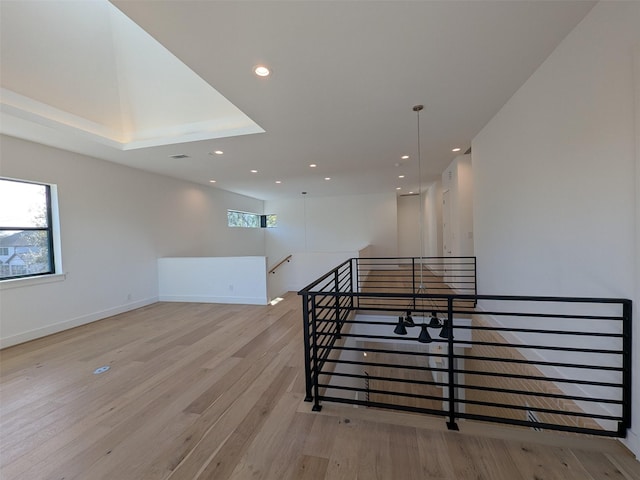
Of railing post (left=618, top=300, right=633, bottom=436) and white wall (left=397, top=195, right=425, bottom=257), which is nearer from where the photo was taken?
railing post (left=618, top=300, right=633, bottom=436)

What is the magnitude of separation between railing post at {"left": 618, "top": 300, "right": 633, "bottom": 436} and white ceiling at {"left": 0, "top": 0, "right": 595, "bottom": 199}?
1.99 metres

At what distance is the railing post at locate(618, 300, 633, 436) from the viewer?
1.55 meters

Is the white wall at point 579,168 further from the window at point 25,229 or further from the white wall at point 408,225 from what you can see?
the white wall at point 408,225

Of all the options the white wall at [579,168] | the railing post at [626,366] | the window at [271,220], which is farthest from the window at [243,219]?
the railing post at [626,366]

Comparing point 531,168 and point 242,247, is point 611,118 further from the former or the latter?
point 242,247

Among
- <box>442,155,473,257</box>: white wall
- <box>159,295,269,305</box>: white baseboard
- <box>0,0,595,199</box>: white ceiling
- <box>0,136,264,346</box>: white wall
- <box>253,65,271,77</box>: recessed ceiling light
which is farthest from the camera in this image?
<box>159,295,269,305</box>: white baseboard

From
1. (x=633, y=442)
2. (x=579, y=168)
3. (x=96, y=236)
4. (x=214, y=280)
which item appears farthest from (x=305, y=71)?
(x=96, y=236)

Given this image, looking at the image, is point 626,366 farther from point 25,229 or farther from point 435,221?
point 25,229

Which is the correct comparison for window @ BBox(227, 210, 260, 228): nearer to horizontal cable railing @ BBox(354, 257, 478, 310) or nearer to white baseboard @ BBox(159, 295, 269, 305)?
white baseboard @ BBox(159, 295, 269, 305)

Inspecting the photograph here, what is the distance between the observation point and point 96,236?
177 inches

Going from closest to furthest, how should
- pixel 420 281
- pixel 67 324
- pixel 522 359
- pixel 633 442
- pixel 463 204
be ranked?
pixel 633 442
pixel 522 359
pixel 67 324
pixel 463 204
pixel 420 281

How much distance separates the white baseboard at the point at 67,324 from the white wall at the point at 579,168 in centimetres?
626

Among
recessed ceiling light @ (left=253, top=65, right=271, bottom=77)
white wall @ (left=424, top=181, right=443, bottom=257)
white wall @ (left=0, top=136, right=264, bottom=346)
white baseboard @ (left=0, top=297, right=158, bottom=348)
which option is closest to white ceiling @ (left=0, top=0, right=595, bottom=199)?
recessed ceiling light @ (left=253, top=65, right=271, bottom=77)

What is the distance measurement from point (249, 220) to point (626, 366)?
941 cm
